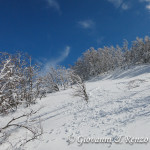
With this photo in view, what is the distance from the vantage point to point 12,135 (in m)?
5.65

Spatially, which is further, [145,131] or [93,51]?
[93,51]

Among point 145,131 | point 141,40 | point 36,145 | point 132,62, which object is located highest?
point 141,40

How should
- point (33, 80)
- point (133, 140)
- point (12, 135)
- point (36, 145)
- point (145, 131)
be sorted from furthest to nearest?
point (33, 80), point (12, 135), point (36, 145), point (145, 131), point (133, 140)

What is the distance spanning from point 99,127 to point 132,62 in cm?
4501

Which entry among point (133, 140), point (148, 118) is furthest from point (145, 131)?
point (148, 118)

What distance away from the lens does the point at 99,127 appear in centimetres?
Result: 477

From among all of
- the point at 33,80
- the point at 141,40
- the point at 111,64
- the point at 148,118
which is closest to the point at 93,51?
the point at 111,64

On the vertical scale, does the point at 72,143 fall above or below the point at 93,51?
below

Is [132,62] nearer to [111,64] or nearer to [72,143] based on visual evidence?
[111,64]

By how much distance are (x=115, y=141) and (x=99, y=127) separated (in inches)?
49.2

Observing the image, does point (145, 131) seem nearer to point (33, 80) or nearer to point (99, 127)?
point (99, 127)

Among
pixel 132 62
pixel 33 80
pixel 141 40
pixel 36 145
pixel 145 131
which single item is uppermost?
pixel 141 40

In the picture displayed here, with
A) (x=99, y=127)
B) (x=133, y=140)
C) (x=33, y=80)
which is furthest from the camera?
(x=33, y=80)

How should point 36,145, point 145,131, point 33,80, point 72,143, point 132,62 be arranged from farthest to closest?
point 132,62
point 33,80
point 36,145
point 72,143
point 145,131
